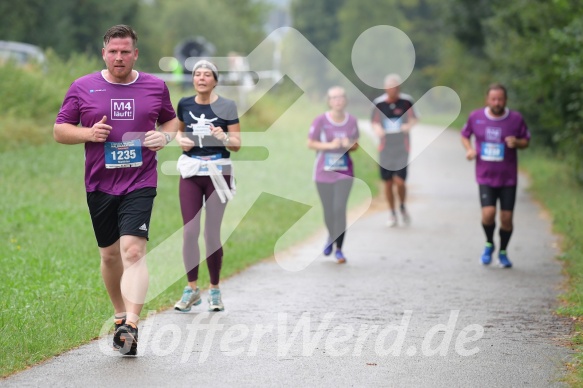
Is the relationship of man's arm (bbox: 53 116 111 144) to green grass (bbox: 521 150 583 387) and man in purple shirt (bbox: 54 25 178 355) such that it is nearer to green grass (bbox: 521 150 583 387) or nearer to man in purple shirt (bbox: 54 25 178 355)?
man in purple shirt (bbox: 54 25 178 355)

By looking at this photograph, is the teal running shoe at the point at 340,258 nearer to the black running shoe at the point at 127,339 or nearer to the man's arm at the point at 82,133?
the black running shoe at the point at 127,339

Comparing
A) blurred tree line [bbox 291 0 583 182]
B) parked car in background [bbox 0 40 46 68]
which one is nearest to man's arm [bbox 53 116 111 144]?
blurred tree line [bbox 291 0 583 182]

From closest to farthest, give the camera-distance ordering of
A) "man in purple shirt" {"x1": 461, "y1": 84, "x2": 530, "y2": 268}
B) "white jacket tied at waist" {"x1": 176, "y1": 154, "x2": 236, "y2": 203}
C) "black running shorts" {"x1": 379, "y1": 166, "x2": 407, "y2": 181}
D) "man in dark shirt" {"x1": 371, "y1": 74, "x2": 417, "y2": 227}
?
"white jacket tied at waist" {"x1": 176, "y1": 154, "x2": 236, "y2": 203}
"man in purple shirt" {"x1": 461, "y1": 84, "x2": 530, "y2": 268}
"man in dark shirt" {"x1": 371, "y1": 74, "x2": 417, "y2": 227}
"black running shorts" {"x1": 379, "y1": 166, "x2": 407, "y2": 181}

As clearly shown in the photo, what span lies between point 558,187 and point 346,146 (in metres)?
9.66

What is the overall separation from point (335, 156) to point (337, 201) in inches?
21.9

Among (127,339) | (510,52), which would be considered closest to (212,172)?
(127,339)

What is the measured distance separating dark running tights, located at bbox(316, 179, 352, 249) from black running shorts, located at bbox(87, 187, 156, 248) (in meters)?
5.56

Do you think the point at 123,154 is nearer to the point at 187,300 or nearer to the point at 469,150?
the point at 187,300

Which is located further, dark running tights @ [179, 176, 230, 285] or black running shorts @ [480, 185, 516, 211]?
black running shorts @ [480, 185, 516, 211]

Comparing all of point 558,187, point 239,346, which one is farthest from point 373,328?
point 558,187

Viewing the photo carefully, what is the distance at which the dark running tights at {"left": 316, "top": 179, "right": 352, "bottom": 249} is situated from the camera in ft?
42.2

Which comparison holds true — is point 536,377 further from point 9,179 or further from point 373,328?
point 9,179

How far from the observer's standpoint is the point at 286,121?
35.5 metres

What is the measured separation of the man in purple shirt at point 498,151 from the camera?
478 inches
